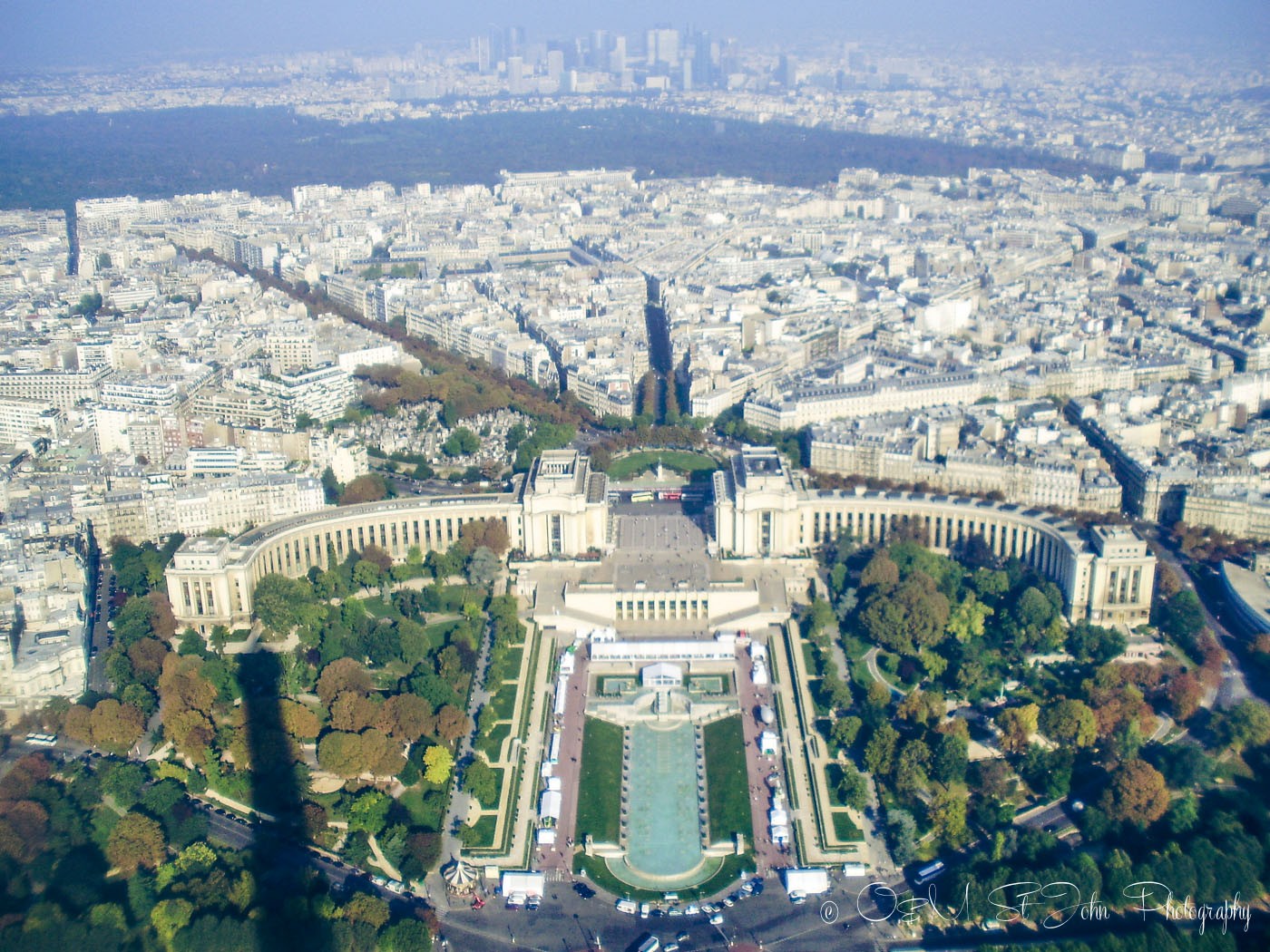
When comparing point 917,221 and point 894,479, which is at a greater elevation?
point 917,221

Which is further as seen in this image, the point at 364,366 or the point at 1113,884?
the point at 364,366

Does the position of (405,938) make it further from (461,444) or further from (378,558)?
(461,444)

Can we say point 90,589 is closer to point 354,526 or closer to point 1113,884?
point 354,526

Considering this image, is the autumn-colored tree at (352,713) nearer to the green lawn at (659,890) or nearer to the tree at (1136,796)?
the green lawn at (659,890)

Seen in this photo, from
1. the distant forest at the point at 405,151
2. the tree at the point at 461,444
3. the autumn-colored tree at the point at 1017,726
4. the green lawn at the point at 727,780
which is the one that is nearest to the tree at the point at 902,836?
the green lawn at the point at 727,780

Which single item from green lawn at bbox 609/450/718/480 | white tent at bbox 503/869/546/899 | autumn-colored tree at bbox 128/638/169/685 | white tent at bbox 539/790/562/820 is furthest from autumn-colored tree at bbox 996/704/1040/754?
autumn-colored tree at bbox 128/638/169/685

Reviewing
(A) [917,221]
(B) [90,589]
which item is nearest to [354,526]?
(B) [90,589]
